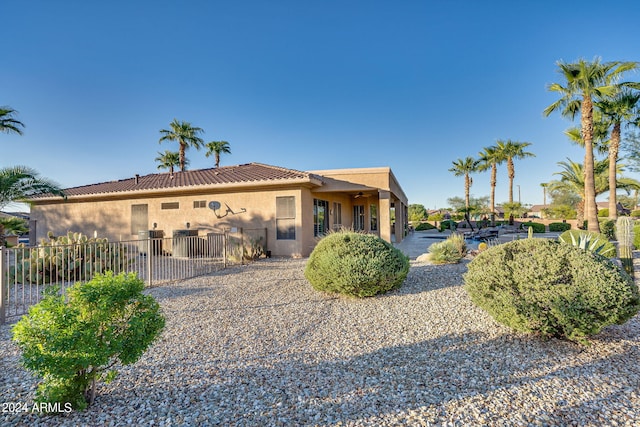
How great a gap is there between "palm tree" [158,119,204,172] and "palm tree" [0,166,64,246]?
15337 mm

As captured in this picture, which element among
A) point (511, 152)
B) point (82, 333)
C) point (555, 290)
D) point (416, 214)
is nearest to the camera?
point (82, 333)

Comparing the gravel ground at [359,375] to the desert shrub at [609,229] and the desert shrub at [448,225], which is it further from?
the desert shrub at [448,225]

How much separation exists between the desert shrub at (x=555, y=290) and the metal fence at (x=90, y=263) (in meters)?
7.76

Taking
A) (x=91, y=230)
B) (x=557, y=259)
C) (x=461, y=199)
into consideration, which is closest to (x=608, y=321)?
(x=557, y=259)

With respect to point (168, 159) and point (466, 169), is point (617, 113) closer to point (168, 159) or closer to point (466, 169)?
point (466, 169)

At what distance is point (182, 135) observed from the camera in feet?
90.8

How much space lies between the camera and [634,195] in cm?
5303

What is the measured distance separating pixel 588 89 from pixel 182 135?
29015 millimetres

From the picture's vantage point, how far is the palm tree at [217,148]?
31844 millimetres

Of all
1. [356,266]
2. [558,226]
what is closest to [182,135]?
[356,266]

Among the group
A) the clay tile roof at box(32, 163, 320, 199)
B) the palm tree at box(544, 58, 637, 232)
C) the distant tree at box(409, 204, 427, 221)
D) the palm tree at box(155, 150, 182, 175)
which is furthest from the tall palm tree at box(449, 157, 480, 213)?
the palm tree at box(155, 150, 182, 175)

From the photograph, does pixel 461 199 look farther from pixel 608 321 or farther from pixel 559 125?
pixel 608 321

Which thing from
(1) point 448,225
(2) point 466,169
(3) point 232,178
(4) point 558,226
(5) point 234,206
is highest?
(2) point 466,169

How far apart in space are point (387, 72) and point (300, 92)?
5.01 m
